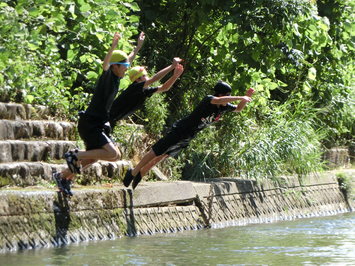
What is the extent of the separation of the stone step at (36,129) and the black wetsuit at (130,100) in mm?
1235

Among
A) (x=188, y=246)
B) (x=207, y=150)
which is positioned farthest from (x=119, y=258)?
(x=207, y=150)

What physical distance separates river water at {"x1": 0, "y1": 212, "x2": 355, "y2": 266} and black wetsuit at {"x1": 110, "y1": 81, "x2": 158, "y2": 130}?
150 centimetres

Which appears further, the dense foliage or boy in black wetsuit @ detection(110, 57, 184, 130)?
the dense foliage

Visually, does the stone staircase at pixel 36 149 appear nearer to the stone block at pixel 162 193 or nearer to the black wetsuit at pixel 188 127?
the stone block at pixel 162 193

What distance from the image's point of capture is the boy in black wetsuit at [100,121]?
922cm

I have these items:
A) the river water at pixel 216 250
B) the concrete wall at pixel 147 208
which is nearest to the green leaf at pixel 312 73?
the concrete wall at pixel 147 208

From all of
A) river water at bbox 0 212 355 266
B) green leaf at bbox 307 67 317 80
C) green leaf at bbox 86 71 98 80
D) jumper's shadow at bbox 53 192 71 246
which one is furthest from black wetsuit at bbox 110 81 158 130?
green leaf at bbox 307 67 317 80

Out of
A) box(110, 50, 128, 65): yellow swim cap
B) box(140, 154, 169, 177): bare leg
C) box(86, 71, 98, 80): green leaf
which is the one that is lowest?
box(140, 154, 169, 177): bare leg

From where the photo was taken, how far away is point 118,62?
9281 millimetres

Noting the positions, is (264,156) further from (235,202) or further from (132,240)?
(132,240)

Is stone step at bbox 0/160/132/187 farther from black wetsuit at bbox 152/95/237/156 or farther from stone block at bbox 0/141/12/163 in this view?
black wetsuit at bbox 152/95/237/156

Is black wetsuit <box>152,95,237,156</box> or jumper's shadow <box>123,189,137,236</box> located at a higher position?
black wetsuit <box>152,95,237,156</box>

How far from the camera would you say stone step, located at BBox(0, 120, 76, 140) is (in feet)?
34.0

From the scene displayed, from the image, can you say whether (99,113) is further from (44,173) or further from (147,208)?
(147,208)
